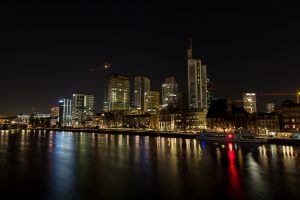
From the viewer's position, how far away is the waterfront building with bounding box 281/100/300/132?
83.8 meters

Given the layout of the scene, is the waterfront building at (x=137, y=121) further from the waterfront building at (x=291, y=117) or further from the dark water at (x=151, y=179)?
the dark water at (x=151, y=179)

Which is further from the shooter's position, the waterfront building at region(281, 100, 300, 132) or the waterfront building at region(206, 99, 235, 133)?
the waterfront building at region(206, 99, 235, 133)

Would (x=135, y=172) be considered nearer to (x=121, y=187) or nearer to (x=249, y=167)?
(x=121, y=187)

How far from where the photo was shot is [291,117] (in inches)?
3346

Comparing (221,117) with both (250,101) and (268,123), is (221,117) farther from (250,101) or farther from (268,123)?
(250,101)

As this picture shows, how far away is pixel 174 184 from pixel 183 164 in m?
9.64

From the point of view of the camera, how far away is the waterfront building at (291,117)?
83.8 metres

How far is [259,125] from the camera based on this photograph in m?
92.5

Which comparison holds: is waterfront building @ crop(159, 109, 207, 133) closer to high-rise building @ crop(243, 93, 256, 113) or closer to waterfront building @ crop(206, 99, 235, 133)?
waterfront building @ crop(206, 99, 235, 133)

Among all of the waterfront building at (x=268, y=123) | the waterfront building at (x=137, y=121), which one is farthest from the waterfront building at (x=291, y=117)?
the waterfront building at (x=137, y=121)

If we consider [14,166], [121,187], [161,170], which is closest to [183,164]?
[161,170]

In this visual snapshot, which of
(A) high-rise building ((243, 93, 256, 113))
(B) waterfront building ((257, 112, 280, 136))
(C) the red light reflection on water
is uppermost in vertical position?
(A) high-rise building ((243, 93, 256, 113))

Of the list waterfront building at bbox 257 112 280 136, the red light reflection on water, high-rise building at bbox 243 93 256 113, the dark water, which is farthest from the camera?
high-rise building at bbox 243 93 256 113

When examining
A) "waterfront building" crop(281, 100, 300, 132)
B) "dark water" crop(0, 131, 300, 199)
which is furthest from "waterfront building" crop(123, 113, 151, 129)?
"dark water" crop(0, 131, 300, 199)
